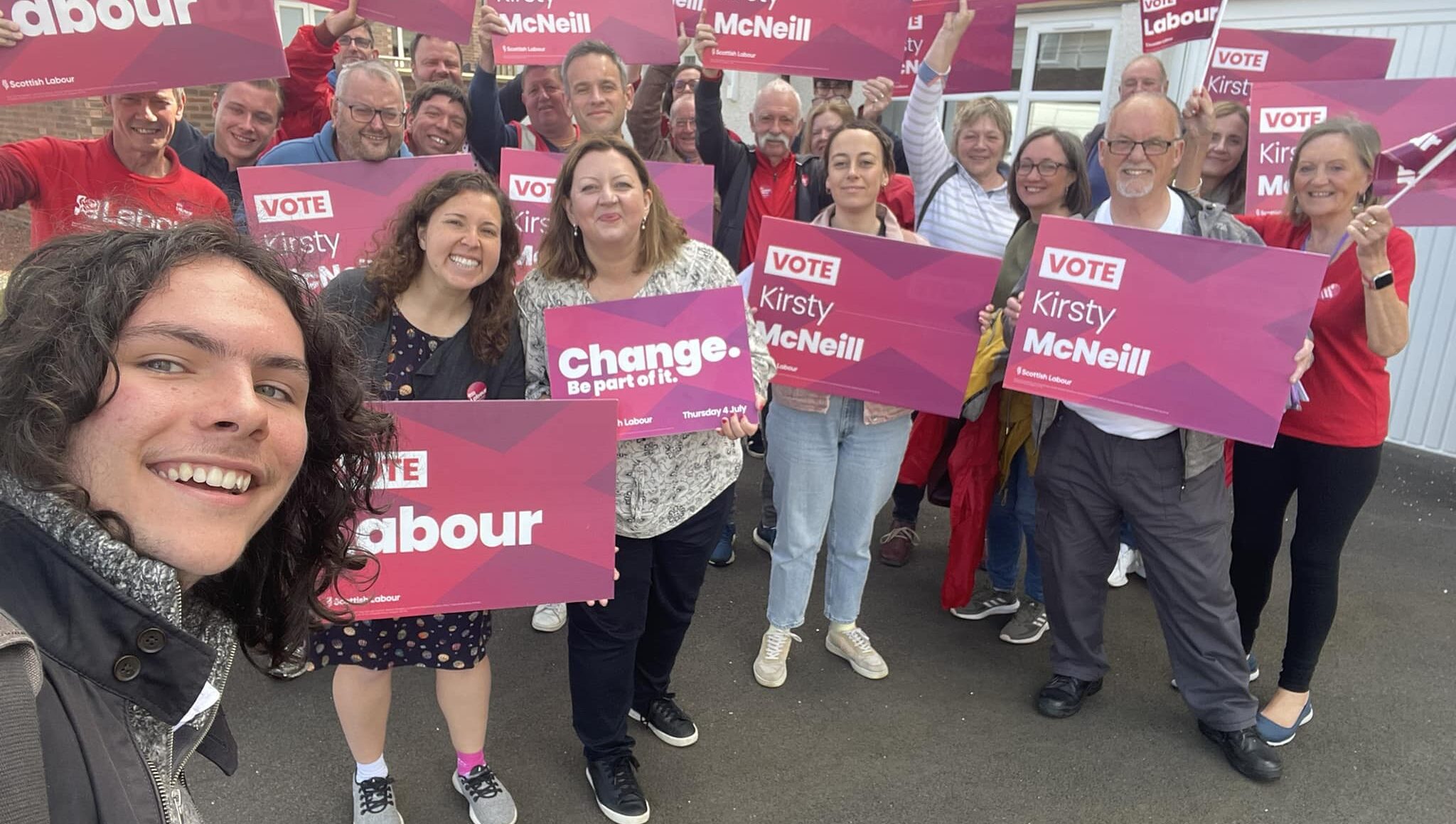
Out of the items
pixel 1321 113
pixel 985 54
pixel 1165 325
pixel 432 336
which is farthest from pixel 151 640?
pixel 985 54

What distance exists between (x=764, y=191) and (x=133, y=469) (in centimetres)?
382

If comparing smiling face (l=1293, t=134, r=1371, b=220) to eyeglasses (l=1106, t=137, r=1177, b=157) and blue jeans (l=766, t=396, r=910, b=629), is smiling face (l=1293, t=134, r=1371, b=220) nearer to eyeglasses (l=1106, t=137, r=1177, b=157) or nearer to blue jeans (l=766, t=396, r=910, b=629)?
eyeglasses (l=1106, t=137, r=1177, b=157)

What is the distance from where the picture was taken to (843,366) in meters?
3.08

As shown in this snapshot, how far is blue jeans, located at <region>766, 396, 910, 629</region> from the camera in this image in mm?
3223

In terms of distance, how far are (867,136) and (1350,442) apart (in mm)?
1949

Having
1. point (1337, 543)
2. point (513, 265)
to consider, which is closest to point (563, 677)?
point (513, 265)

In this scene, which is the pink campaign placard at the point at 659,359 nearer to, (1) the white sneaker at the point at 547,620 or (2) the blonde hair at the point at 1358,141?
(1) the white sneaker at the point at 547,620

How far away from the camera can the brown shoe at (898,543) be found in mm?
4496

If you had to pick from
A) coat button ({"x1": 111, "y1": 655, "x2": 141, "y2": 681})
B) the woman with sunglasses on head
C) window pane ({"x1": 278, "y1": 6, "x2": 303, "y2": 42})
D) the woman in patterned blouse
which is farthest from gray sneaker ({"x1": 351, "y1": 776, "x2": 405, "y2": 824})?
window pane ({"x1": 278, "y1": 6, "x2": 303, "y2": 42})

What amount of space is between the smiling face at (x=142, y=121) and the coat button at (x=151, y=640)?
3122 millimetres

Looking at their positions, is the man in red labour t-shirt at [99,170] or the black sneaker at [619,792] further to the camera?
the man in red labour t-shirt at [99,170]

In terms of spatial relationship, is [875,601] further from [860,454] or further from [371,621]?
[371,621]

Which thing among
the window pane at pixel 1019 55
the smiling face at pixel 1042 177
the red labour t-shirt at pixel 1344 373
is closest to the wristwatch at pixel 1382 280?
the red labour t-shirt at pixel 1344 373

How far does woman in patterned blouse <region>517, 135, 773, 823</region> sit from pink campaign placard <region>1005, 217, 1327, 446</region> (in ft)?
3.43
